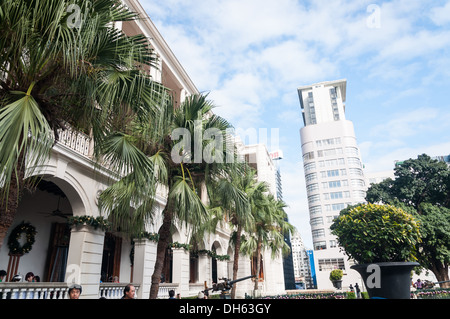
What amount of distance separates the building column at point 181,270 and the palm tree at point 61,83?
467 inches

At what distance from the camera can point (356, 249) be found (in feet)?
34.3

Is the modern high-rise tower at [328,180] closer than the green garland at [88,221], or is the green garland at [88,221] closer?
the green garland at [88,221]

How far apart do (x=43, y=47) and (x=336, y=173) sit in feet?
251

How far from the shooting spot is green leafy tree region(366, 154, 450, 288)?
23469 millimetres

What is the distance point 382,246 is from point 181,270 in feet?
35.2

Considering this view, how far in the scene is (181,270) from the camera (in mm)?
16969

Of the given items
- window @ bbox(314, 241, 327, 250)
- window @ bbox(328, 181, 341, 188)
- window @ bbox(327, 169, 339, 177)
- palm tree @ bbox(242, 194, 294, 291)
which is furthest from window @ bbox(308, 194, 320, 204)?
palm tree @ bbox(242, 194, 294, 291)

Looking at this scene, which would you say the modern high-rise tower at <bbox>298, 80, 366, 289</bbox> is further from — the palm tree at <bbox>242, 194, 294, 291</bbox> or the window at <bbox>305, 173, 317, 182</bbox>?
the palm tree at <bbox>242, 194, 294, 291</bbox>

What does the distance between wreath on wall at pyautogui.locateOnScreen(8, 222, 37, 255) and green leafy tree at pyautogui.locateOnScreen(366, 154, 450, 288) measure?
24.3 meters

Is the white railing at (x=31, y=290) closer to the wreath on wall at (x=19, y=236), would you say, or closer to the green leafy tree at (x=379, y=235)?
the wreath on wall at (x=19, y=236)

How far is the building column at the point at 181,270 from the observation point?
1692cm

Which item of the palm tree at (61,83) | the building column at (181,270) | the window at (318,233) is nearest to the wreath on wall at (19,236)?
the building column at (181,270)

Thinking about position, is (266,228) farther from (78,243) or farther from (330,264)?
(330,264)
